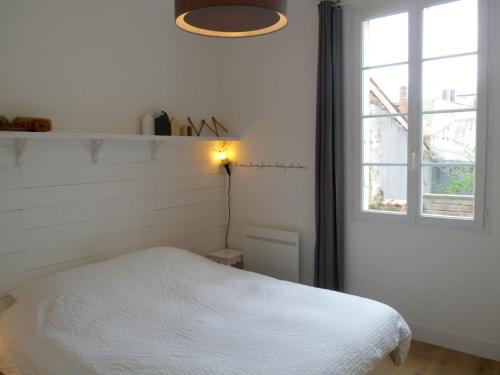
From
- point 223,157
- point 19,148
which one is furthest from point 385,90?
point 19,148

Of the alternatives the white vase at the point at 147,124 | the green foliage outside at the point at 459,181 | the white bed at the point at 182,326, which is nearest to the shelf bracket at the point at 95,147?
the white vase at the point at 147,124

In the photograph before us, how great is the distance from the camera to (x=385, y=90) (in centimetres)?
292

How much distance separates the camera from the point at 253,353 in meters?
1.69

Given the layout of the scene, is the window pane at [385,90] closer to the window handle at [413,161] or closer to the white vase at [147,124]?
the window handle at [413,161]

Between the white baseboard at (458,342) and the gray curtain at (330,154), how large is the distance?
62cm

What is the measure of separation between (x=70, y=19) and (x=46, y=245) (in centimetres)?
144

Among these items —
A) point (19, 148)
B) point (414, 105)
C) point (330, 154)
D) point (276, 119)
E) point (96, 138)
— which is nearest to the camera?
point (19, 148)

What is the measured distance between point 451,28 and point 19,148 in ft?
9.13

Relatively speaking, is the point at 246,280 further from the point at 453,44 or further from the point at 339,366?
the point at 453,44

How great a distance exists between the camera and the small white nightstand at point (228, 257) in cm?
346

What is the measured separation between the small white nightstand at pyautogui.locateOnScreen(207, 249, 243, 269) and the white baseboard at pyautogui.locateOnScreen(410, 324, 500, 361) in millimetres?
1479

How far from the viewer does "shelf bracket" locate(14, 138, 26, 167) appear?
232 cm

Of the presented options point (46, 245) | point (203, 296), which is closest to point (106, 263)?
point (46, 245)

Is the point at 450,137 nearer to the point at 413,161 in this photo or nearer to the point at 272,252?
the point at 413,161
